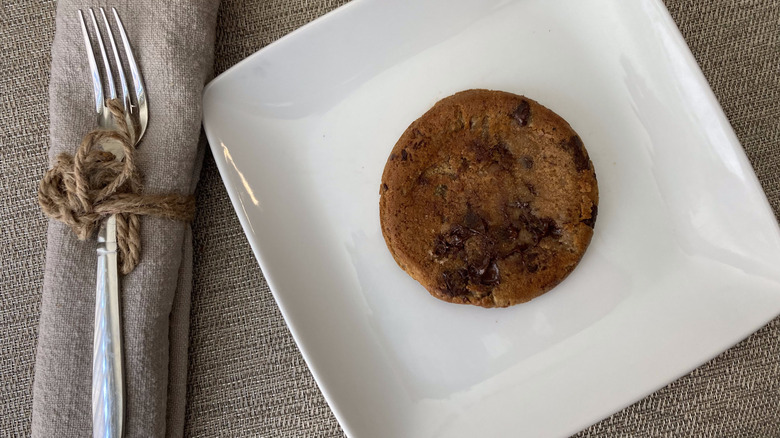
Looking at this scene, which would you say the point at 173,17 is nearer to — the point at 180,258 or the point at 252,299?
the point at 180,258

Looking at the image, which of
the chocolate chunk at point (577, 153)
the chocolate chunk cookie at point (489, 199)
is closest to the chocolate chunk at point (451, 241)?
the chocolate chunk cookie at point (489, 199)

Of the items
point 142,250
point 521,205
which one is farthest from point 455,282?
point 142,250

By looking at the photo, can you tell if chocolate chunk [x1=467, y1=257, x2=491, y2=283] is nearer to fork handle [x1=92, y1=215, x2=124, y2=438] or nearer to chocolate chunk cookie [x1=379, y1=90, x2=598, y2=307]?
chocolate chunk cookie [x1=379, y1=90, x2=598, y2=307]

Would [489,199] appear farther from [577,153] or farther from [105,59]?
[105,59]

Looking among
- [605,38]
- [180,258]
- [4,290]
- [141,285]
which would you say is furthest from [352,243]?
[4,290]

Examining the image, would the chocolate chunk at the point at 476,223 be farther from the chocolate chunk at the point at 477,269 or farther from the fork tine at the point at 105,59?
the fork tine at the point at 105,59
